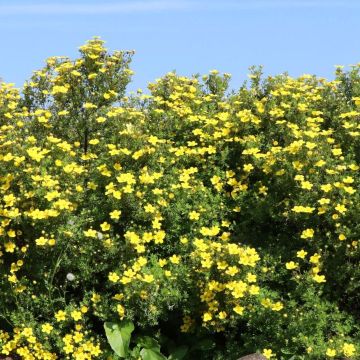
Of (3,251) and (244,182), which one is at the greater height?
(244,182)

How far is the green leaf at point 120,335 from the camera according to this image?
16.9ft

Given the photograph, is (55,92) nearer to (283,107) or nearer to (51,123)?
(51,123)

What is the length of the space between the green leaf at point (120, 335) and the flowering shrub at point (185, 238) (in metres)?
0.09

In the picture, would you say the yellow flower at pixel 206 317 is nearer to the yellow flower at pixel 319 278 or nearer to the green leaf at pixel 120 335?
the green leaf at pixel 120 335

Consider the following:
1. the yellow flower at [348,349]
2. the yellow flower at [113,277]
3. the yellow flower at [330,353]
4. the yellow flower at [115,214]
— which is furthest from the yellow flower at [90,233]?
the yellow flower at [348,349]

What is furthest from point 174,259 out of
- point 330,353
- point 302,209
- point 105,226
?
point 330,353

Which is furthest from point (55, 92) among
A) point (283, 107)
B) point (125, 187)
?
point (283, 107)

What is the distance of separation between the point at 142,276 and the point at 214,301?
57 cm

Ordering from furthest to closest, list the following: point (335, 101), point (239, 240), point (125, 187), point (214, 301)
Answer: point (335, 101) → point (239, 240) → point (125, 187) → point (214, 301)

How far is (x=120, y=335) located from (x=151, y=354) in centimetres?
29

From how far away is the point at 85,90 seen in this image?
6.82 m

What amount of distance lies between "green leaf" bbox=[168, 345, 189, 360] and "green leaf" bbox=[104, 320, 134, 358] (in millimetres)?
371

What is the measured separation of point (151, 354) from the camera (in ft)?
17.3

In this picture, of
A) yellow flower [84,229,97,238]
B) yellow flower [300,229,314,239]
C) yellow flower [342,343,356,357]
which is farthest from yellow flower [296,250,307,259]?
yellow flower [84,229,97,238]
